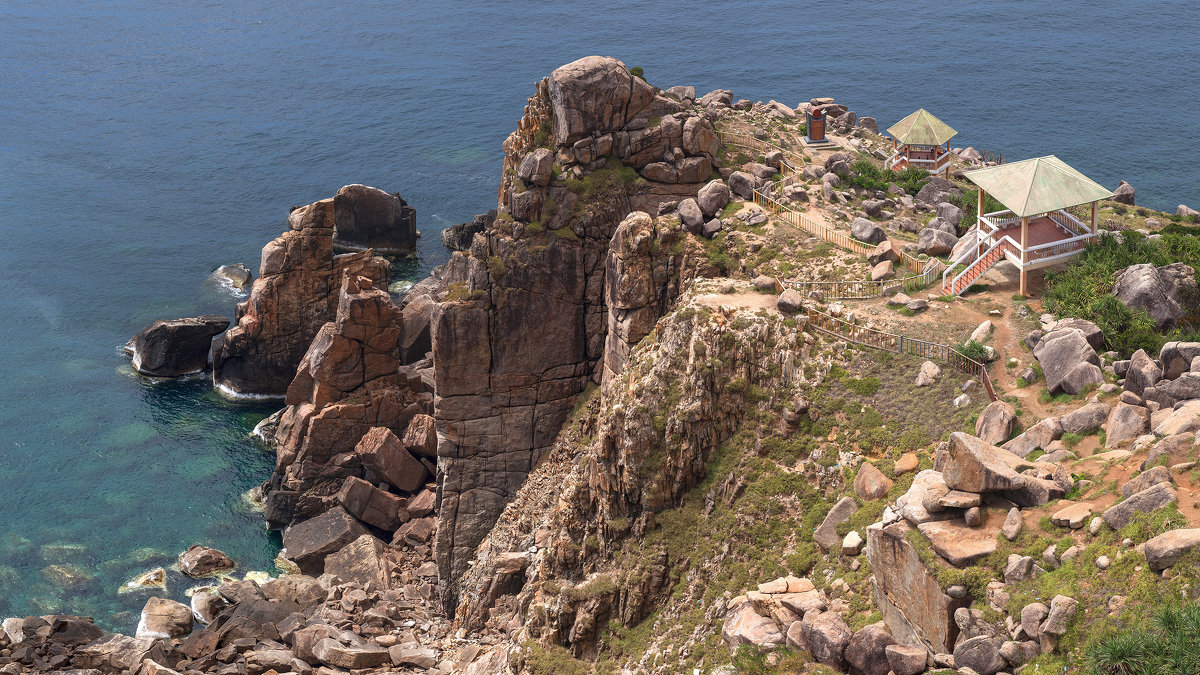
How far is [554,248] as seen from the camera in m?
82.0

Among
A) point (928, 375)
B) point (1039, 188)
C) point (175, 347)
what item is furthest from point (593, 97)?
point (175, 347)

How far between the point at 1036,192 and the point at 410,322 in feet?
228

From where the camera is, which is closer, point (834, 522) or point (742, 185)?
point (834, 522)

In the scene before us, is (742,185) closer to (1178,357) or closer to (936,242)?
(936,242)

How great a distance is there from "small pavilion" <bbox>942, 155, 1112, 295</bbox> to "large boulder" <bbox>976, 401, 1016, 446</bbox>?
14.2 m

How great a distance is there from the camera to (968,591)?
142 feet

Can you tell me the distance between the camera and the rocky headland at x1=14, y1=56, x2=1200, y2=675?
44562 millimetres

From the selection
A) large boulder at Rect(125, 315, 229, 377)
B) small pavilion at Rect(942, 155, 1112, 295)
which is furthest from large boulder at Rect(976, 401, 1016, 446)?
large boulder at Rect(125, 315, 229, 377)

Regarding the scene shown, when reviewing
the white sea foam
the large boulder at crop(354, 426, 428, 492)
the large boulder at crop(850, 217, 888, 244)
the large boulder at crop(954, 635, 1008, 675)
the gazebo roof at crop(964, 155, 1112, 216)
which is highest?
the gazebo roof at crop(964, 155, 1112, 216)

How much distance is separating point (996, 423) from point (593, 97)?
39.3m

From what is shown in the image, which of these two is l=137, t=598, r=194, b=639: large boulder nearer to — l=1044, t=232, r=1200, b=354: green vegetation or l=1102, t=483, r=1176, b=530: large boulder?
l=1044, t=232, r=1200, b=354: green vegetation

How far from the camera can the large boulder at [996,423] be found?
5278 cm

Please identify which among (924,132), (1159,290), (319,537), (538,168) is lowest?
(319,537)

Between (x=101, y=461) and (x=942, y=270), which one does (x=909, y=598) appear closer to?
(x=942, y=270)
